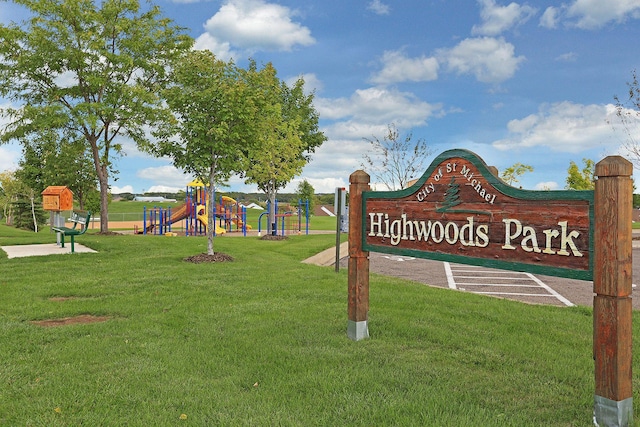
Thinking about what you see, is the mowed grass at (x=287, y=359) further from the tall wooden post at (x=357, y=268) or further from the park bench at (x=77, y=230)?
the park bench at (x=77, y=230)

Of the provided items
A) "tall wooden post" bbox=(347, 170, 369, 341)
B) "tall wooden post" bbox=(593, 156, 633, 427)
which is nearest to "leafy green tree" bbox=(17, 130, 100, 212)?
"tall wooden post" bbox=(347, 170, 369, 341)

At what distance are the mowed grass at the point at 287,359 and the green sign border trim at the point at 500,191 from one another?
3.41ft

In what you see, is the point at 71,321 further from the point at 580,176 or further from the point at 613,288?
the point at 580,176

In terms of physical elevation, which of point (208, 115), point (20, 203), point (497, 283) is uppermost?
point (208, 115)

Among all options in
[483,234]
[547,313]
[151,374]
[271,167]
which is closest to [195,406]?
[151,374]

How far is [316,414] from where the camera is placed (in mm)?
3805

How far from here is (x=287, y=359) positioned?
504 centimetres

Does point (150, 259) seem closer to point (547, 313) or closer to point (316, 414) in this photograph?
point (547, 313)

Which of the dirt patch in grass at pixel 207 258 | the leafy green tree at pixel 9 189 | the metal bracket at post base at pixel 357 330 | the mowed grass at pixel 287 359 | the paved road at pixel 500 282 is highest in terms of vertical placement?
the leafy green tree at pixel 9 189

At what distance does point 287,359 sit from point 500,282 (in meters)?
8.03

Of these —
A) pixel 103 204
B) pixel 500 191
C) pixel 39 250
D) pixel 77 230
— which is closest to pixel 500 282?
pixel 500 191

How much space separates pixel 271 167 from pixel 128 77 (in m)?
8.35

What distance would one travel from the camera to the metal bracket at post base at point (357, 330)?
226 inches

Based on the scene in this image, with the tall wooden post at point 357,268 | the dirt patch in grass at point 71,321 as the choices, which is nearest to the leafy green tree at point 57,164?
the dirt patch in grass at point 71,321
